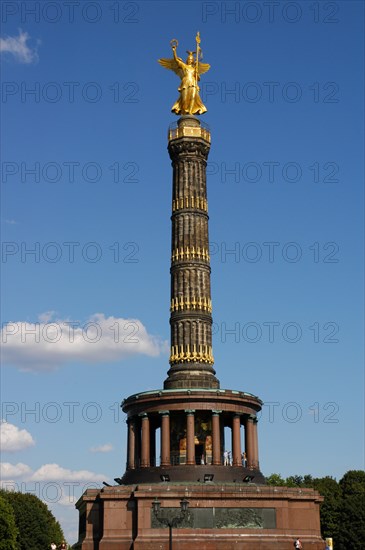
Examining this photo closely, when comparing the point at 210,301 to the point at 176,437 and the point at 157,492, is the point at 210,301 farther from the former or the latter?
the point at 157,492

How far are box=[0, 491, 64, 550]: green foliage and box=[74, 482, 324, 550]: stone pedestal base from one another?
36.4 m

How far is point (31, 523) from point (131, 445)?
3402 cm

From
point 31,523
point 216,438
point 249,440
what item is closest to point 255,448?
point 249,440

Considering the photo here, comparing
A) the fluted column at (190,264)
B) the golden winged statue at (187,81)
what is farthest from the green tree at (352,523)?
the golden winged statue at (187,81)

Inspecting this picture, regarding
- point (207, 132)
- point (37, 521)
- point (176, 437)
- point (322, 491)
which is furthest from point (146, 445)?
point (37, 521)

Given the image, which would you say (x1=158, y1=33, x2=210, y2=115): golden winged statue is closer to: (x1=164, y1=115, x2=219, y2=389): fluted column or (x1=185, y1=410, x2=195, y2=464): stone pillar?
(x1=164, y1=115, x2=219, y2=389): fluted column

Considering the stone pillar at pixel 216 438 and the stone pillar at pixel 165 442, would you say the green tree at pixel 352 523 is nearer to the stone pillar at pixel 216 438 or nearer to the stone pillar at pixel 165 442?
the stone pillar at pixel 216 438

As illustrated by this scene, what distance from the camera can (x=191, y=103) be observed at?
165 ft

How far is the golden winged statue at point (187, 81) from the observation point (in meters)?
50.2

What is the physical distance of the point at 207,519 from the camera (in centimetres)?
3694

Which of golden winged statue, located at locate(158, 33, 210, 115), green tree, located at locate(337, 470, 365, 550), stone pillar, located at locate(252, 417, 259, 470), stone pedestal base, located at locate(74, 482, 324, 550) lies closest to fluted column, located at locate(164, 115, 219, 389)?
golden winged statue, located at locate(158, 33, 210, 115)

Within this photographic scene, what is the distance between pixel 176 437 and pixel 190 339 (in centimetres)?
581

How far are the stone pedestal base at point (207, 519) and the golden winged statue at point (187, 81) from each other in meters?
23.6

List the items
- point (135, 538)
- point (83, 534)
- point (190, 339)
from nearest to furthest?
point (135, 538) → point (83, 534) → point (190, 339)
